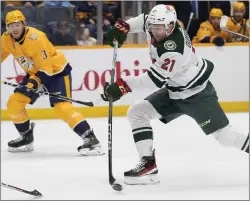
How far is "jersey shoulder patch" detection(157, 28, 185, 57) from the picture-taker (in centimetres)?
328

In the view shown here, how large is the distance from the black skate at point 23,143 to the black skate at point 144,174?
1143 millimetres

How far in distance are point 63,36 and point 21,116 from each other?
5.98 ft

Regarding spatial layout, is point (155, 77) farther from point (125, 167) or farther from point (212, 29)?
point (212, 29)

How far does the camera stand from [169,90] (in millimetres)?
3537

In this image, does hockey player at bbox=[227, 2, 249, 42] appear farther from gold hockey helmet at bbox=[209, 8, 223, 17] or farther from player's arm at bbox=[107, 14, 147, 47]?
player's arm at bbox=[107, 14, 147, 47]

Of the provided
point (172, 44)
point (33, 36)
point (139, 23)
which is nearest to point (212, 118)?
point (172, 44)

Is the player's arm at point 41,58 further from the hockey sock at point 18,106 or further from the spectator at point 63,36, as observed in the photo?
the spectator at point 63,36

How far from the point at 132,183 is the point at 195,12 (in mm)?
3410

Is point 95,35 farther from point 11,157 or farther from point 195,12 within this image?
point 11,157

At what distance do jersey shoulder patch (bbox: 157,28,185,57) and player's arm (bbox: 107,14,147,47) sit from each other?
432mm

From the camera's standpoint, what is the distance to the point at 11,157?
4285 mm

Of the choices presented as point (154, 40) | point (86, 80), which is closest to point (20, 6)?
point (86, 80)

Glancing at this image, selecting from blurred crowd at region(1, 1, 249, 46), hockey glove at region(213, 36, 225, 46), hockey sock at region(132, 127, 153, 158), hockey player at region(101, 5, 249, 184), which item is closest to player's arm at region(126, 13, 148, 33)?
hockey player at region(101, 5, 249, 184)

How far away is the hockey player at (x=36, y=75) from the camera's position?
13.7ft
